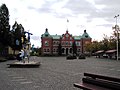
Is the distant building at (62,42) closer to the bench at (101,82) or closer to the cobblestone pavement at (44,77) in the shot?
the cobblestone pavement at (44,77)

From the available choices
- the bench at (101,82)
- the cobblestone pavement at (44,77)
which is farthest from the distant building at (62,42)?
the bench at (101,82)

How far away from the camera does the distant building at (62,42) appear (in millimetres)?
144375

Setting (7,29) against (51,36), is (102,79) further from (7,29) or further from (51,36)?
(51,36)

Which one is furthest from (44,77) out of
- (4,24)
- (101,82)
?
(4,24)

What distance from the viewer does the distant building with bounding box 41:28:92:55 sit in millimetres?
144375

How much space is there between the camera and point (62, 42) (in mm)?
147125

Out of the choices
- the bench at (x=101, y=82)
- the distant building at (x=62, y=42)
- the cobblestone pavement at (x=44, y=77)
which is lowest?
the cobblestone pavement at (x=44, y=77)

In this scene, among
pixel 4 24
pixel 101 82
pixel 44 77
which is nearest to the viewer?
pixel 101 82

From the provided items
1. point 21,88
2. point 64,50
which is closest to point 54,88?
point 21,88

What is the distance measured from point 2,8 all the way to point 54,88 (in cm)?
6596

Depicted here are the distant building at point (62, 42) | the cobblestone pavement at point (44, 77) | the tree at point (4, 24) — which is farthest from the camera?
the distant building at point (62, 42)

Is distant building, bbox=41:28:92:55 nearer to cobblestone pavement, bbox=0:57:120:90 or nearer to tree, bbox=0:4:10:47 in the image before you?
tree, bbox=0:4:10:47

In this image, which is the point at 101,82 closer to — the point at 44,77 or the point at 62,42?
the point at 44,77

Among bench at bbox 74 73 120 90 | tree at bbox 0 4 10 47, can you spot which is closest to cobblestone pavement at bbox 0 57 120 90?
bench at bbox 74 73 120 90
